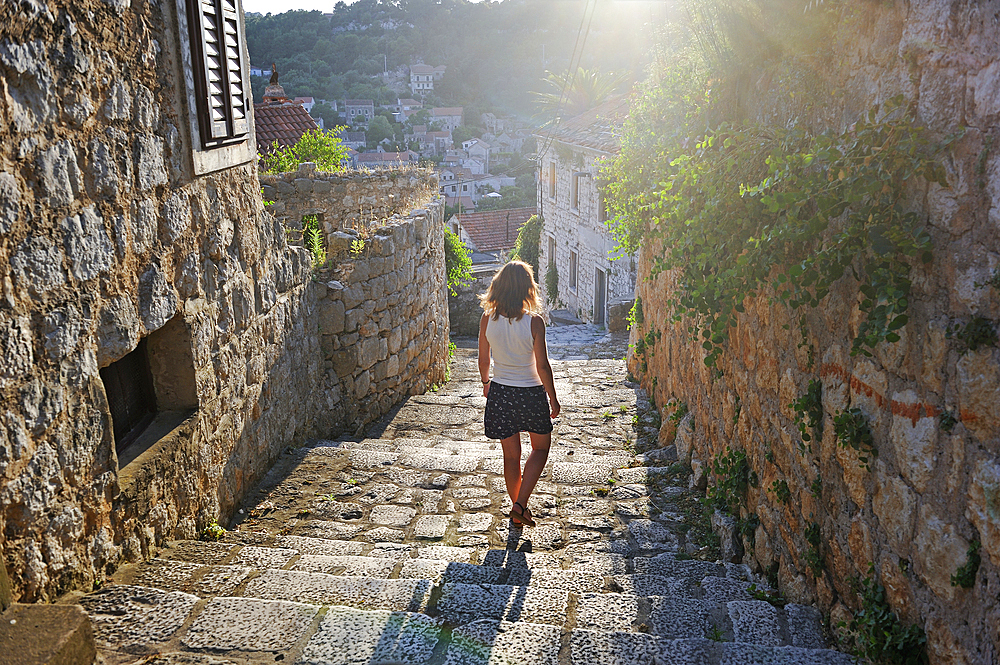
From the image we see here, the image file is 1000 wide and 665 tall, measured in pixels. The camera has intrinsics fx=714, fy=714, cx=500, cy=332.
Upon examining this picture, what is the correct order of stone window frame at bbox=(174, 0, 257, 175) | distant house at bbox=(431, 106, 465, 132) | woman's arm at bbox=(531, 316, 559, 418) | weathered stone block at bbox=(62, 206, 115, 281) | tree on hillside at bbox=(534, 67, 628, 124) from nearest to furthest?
weathered stone block at bbox=(62, 206, 115, 281)
stone window frame at bbox=(174, 0, 257, 175)
woman's arm at bbox=(531, 316, 559, 418)
tree on hillside at bbox=(534, 67, 628, 124)
distant house at bbox=(431, 106, 465, 132)

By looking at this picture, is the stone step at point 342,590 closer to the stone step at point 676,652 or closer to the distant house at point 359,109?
the stone step at point 676,652

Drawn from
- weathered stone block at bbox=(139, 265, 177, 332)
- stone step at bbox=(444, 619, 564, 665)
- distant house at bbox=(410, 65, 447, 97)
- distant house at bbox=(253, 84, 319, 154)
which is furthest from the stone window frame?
distant house at bbox=(410, 65, 447, 97)

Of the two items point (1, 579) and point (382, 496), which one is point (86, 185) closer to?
point (1, 579)

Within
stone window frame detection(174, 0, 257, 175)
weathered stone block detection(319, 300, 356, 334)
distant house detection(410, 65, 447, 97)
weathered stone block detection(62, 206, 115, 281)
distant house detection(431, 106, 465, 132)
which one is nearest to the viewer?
weathered stone block detection(62, 206, 115, 281)

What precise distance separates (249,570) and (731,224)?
239cm

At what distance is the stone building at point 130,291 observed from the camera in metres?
2.14

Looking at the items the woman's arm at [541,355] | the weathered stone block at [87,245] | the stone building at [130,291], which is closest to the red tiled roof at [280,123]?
the stone building at [130,291]

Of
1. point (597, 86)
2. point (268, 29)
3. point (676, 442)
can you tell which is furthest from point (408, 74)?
point (676, 442)

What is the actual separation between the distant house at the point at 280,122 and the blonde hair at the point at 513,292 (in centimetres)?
922

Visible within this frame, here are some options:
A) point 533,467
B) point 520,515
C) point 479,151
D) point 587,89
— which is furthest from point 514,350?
point 479,151

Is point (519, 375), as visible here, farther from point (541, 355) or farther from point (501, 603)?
point (501, 603)

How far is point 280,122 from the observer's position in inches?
517

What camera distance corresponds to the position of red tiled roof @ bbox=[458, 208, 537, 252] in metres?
34.2

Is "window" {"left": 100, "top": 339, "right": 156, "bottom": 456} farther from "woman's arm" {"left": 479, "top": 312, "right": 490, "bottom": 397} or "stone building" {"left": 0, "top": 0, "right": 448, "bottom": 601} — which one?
"woman's arm" {"left": 479, "top": 312, "right": 490, "bottom": 397}
